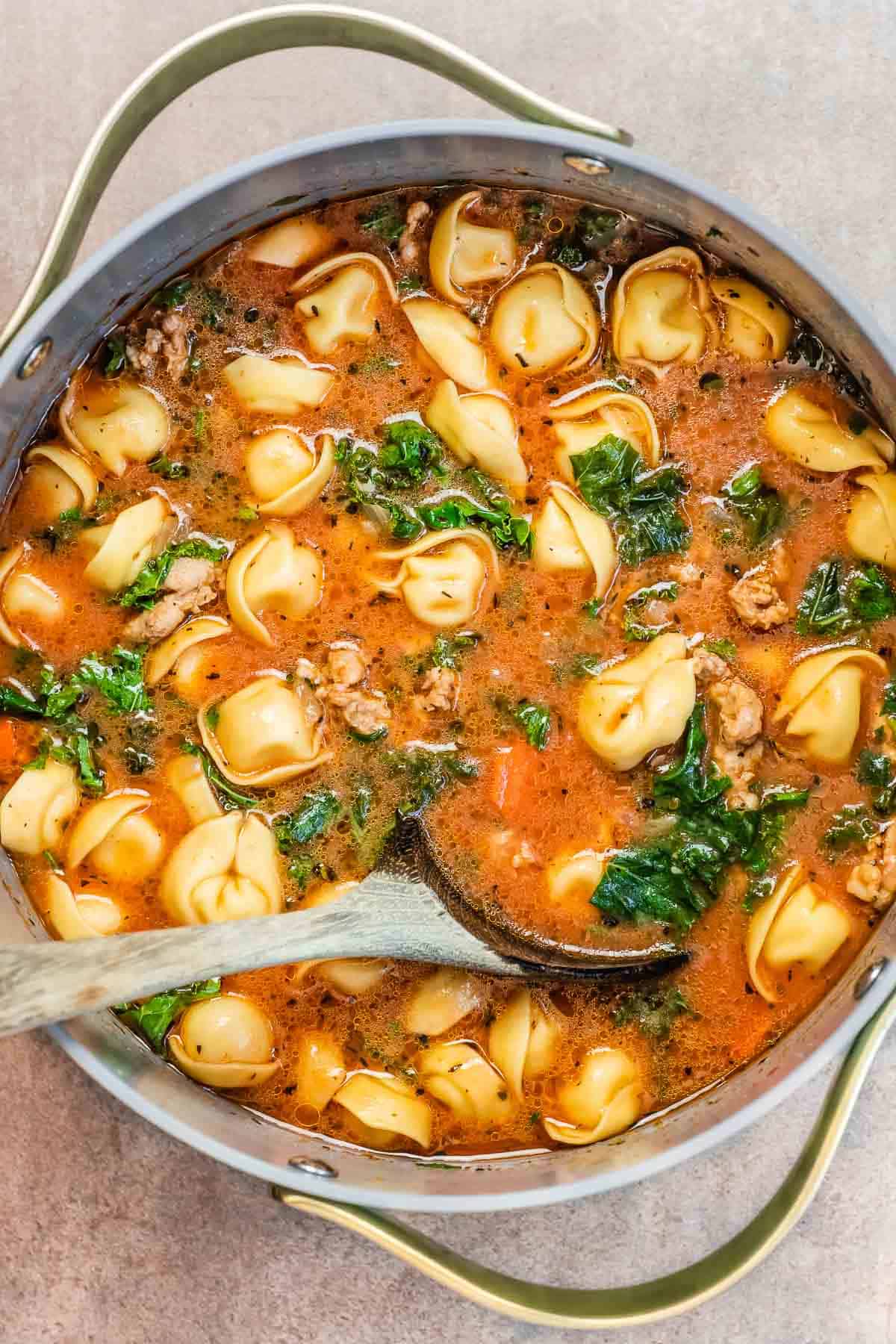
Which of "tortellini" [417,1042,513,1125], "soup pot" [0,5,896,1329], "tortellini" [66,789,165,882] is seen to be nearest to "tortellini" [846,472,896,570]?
"soup pot" [0,5,896,1329]

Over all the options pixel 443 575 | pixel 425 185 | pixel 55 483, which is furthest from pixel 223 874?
pixel 425 185

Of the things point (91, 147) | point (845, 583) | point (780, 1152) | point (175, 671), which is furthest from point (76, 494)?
point (780, 1152)

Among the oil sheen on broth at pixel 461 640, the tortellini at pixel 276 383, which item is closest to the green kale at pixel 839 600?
the oil sheen on broth at pixel 461 640

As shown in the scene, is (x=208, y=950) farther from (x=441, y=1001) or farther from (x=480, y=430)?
(x=480, y=430)

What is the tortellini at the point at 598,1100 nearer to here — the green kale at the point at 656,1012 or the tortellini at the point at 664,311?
the green kale at the point at 656,1012

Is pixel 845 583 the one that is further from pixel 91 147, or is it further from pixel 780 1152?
pixel 91 147

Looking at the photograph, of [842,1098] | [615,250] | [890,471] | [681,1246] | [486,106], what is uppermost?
[486,106]

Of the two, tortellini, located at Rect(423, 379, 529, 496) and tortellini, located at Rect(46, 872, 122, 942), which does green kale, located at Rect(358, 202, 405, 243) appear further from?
tortellini, located at Rect(46, 872, 122, 942)
